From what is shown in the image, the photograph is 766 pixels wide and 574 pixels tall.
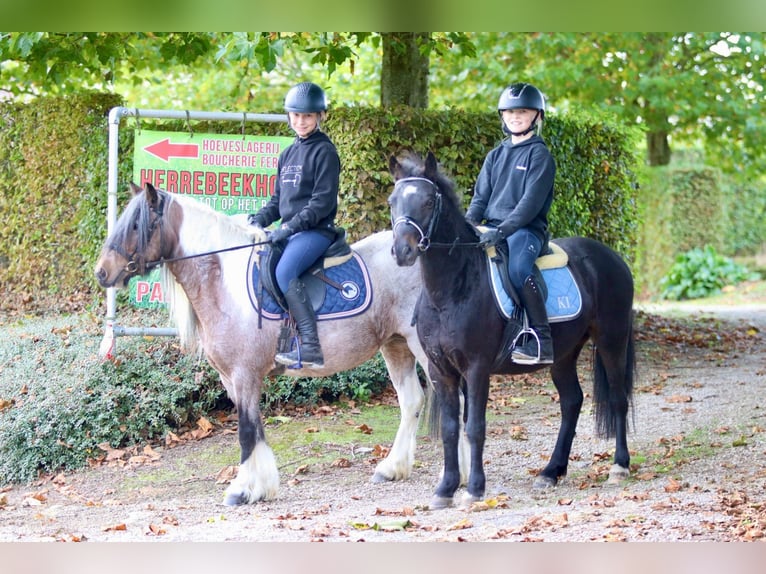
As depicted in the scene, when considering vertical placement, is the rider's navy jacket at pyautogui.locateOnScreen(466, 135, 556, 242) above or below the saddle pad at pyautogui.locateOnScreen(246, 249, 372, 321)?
above

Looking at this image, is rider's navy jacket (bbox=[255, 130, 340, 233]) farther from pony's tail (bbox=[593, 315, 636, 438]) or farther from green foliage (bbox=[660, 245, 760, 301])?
green foliage (bbox=[660, 245, 760, 301])

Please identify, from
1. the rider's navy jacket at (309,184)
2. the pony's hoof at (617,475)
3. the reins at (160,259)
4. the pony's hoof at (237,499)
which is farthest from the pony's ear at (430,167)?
the pony's hoof at (617,475)

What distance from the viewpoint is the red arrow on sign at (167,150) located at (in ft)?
30.3

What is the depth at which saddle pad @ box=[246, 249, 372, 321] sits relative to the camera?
278 inches

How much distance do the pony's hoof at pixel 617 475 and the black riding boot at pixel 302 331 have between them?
2.33m

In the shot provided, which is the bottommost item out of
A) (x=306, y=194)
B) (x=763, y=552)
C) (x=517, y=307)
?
(x=763, y=552)

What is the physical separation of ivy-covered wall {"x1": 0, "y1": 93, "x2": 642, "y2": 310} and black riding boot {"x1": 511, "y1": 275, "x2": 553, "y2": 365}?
3.69 metres

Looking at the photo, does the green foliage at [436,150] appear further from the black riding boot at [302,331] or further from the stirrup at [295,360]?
the stirrup at [295,360]

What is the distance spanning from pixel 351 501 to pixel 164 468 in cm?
199

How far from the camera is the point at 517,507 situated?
21.8ft

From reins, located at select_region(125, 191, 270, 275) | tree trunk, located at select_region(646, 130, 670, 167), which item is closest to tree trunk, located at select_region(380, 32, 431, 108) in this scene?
reins, located at select_region(125, 191, 270, 275)

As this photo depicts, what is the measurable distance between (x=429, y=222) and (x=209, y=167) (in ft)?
12.1

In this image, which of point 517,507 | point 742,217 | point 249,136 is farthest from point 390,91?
point 742,217

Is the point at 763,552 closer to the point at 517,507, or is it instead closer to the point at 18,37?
the point at 517,507
